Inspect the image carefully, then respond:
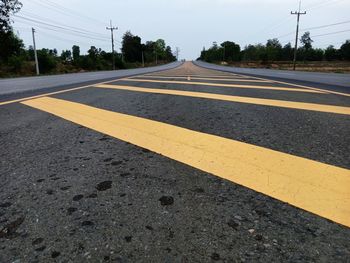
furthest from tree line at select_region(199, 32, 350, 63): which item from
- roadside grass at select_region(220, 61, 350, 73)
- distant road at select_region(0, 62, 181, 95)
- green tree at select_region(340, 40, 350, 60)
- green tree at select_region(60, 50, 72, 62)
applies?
distant road at select_region(0, 62, 181, 95)

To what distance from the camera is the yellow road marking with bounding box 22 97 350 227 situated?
1906 millimetres

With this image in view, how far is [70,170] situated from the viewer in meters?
2.43

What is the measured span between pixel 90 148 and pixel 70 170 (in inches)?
22.8

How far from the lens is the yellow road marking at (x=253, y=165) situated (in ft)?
6.25

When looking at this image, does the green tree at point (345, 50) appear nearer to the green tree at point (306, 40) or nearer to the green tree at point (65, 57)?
the green tree at point (306, 40)

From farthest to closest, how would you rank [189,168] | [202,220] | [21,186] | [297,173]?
[189,168] < [297,173] < [21,186] < [202,220]

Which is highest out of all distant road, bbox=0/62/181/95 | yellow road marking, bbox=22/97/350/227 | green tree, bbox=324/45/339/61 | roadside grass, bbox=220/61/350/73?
green tree, bbox=324/45/339/61

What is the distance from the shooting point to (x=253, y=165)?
2.50 m

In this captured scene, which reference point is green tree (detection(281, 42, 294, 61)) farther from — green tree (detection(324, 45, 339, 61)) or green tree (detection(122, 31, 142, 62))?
green tree (detection(122, 31, 142, 62))

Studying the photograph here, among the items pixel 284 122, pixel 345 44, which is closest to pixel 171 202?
pixel 284 122

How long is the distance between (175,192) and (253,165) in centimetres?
81

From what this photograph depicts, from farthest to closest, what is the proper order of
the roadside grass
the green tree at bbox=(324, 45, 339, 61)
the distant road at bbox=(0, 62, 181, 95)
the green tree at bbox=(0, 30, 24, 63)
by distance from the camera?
the green tree at bbox=(324, 45, 339, 61) → the green tree at bbox=(0, 30, 24, 63) → the roadside grass → the distant road at bbox=(0, 62, 181, 95)

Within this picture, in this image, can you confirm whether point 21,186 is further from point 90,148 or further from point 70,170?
point 90,148

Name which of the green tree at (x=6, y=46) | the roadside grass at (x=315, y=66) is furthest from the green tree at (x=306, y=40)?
the green tree at (x=6, y=46)
